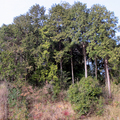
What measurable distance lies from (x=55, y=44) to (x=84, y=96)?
916 centimetres

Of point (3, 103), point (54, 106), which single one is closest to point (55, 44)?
point (54, 106)

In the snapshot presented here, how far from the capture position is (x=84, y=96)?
39.2 ft

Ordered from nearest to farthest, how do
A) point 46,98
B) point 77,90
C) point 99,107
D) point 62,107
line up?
point 99,107 < point 77,90 < point 62,107 < point 46,98

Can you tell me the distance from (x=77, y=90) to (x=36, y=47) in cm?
832

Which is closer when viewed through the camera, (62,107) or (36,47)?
(62,107)

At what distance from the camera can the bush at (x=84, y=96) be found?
1167 cm

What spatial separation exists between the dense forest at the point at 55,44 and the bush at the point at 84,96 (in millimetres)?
107

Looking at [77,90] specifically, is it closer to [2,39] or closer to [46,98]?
[46,98]

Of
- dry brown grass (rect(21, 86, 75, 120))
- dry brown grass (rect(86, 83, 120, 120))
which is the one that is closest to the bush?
dry brown grass (rect(86, 83, 120, 120))

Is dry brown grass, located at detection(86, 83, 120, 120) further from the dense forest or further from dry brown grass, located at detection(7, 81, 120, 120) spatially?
the dense forest

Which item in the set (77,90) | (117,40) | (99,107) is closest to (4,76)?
(77,90)

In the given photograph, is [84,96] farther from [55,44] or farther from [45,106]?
[55,44]

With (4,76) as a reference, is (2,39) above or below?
above

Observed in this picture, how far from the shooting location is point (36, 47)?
16.8 metres
